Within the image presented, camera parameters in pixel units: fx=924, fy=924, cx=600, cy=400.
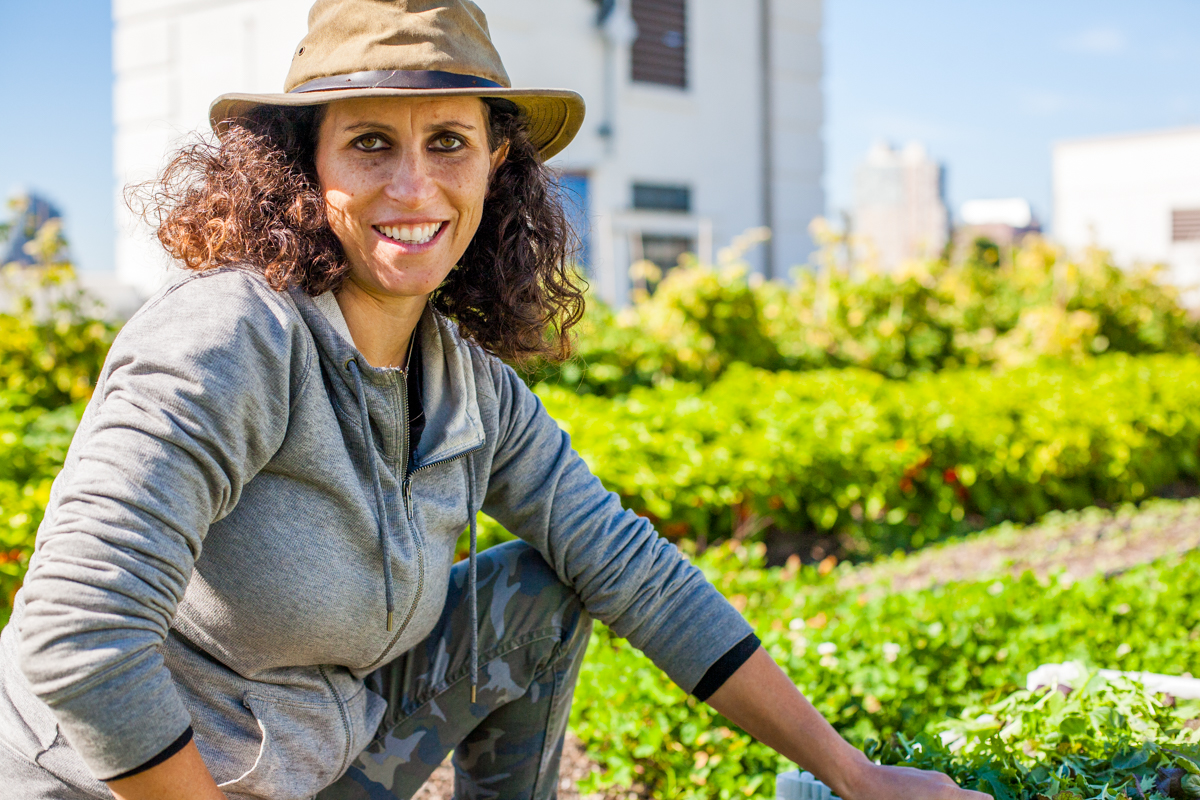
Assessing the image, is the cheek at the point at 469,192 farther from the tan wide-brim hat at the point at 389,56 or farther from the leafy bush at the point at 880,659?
the leafy bush at the point at 880,659

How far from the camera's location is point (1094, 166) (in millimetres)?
27625

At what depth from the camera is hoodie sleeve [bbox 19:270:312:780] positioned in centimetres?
102

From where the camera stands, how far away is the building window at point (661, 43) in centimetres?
1088

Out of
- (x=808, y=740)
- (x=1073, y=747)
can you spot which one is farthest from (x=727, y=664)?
(x=1073, y=747)

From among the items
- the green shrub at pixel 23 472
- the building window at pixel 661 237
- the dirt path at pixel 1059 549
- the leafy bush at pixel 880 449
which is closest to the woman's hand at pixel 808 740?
the green shrub at pixel 23 472

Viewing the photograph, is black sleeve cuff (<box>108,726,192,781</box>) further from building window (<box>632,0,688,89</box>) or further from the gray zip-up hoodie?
building window (<box>632,0,688,89</box>)

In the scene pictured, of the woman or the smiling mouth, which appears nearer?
the woman

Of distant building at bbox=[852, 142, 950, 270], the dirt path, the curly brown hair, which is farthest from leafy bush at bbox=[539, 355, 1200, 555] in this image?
distant building at bbox=[852, 142, 950, 270]

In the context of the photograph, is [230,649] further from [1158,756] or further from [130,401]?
[1158,756]

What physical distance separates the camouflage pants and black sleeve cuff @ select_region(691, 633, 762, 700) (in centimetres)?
28

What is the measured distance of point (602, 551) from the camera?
169 centimetres

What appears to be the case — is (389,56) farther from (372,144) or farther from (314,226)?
(314,226)

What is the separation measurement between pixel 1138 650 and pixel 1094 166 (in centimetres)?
2951

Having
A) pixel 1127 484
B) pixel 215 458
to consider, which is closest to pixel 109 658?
pixel 215 458
